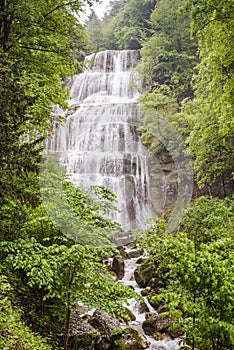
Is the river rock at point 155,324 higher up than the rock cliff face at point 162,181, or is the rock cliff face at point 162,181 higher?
the rock cliff face at point 162,181

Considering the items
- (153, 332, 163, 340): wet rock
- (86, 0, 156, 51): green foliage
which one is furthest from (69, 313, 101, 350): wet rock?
(86, 0, 156, 51): green foliage

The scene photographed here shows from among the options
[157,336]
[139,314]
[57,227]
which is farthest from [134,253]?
[57,227]

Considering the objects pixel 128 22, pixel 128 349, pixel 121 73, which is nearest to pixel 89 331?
pixel 128 349

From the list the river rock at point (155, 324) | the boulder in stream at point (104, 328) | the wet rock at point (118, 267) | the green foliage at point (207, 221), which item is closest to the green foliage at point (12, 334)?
the boulder in stream at point (104, 328)

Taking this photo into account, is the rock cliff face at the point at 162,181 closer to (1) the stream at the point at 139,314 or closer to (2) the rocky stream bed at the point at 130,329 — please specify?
(1) the stream at the point at 139,314

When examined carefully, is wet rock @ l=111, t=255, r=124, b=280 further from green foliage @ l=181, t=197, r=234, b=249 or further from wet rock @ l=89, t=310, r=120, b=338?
wet rock @ l=89, t=310, r=120, b=338

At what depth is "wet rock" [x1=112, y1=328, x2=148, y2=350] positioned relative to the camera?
23.4 ft

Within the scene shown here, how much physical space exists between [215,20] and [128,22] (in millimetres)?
29668

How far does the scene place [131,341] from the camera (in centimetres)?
753

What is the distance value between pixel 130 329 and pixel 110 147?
14621 millimetres

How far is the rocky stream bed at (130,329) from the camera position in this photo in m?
6.29

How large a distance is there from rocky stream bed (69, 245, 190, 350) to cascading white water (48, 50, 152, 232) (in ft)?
21.2

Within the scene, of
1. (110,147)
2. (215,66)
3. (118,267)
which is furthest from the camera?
(110,147)

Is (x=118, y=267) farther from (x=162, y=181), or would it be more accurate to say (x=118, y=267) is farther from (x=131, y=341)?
(x=162, y=181)
